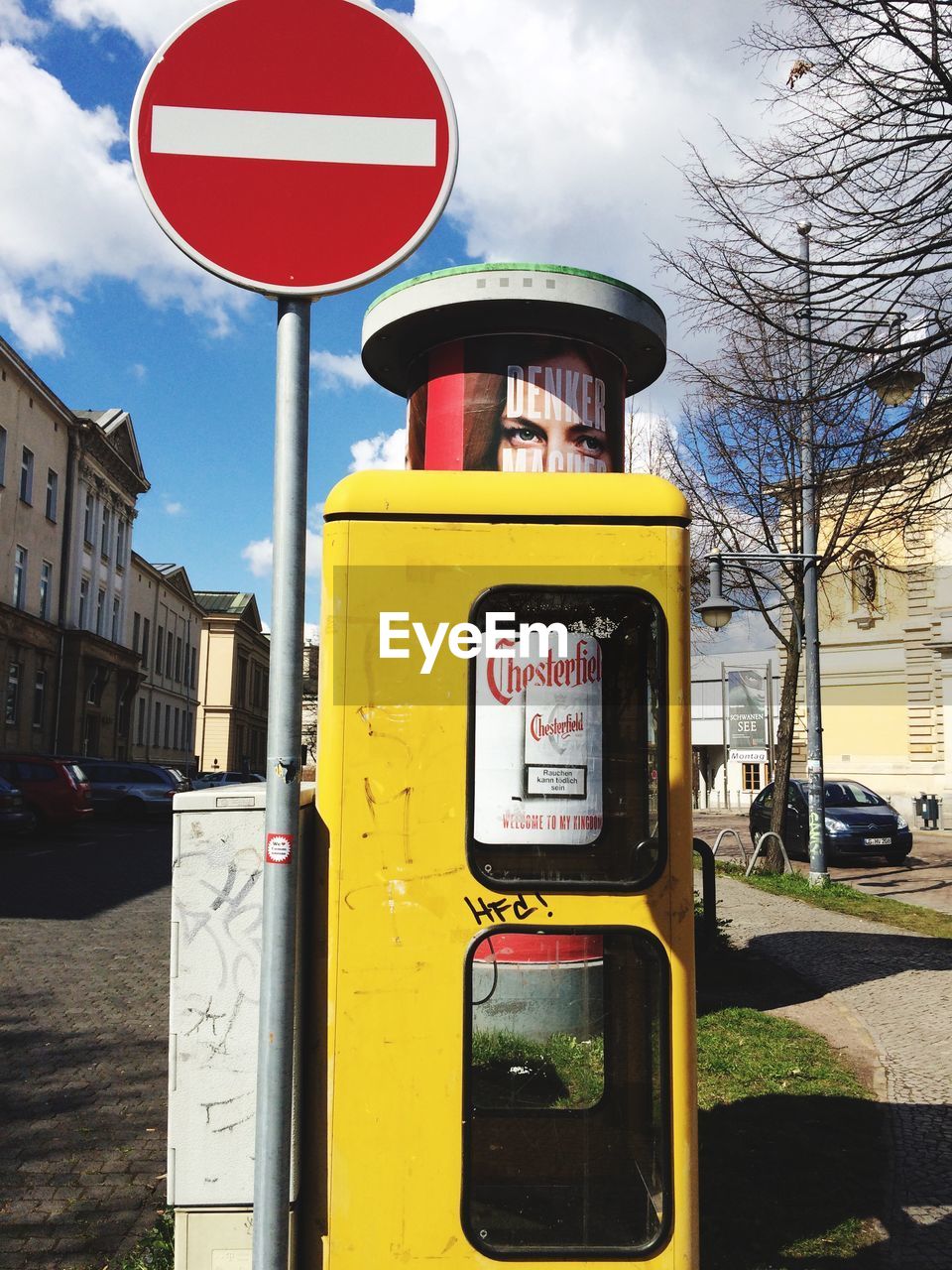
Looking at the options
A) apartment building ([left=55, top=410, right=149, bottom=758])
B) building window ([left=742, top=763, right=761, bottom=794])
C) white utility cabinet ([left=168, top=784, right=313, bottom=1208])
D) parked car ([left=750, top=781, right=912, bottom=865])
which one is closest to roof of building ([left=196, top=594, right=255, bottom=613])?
apartment building ([left=55, top=410, right=149, bottom=758])

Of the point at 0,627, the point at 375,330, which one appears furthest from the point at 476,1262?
the point at 0,627

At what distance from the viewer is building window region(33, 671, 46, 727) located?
39844 mm

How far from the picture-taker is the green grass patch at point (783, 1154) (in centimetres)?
381

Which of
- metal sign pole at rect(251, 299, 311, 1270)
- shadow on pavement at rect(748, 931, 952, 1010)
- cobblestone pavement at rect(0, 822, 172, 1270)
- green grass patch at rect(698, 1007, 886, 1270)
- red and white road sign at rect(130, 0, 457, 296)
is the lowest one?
shadow on pavement at rect(748, 931, 952, 1010)

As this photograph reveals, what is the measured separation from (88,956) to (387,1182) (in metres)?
8.22

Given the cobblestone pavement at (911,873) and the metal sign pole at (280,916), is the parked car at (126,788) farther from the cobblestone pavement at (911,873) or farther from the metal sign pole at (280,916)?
the metal sign pole at (280,916)

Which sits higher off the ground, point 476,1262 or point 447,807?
point 447,807

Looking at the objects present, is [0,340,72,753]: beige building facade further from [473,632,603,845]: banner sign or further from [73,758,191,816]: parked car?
[473,632,603,845]: banner sign

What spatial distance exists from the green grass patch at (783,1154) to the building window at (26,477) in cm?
3718

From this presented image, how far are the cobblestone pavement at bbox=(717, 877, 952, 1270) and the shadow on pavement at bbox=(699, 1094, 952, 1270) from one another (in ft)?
0.05

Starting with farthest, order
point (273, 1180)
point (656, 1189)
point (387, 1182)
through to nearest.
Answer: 1. point (656, 1189)
2. point (387, 1182)
3. point (273, 1180)

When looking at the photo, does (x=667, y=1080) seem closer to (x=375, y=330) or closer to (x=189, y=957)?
(x=189, y=957)

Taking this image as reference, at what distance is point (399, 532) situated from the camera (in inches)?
104

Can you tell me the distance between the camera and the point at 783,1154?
4785mm
